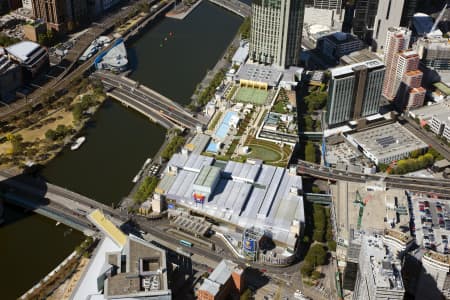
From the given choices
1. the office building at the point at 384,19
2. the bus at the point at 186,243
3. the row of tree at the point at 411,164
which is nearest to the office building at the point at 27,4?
the office building at the point at 384,19

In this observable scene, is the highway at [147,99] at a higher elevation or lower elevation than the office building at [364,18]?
lower

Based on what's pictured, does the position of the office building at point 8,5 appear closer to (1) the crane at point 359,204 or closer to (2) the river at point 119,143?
(2) the river at point 119,143

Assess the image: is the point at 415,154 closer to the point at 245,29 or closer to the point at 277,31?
the point at 277,31

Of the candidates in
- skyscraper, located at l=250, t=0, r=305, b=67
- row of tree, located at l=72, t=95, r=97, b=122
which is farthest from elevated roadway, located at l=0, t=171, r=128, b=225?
skyscraper, located at l=250, t=0, r=305, b=67

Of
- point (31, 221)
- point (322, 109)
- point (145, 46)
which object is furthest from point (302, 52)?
point (31, 221)

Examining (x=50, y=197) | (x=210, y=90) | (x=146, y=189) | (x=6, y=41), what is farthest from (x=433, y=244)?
(x=6, y=41)
